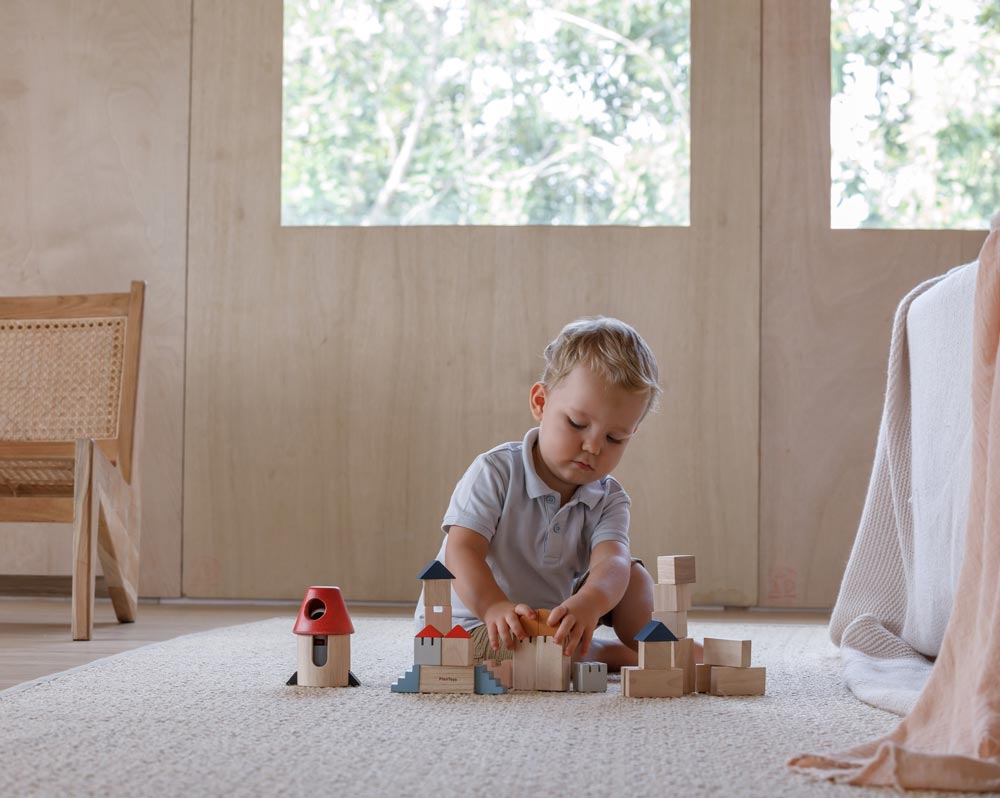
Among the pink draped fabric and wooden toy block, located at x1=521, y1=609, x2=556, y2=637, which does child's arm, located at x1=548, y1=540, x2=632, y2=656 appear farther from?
the pink draped fabric

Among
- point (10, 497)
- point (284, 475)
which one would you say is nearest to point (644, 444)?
point (284, 475)

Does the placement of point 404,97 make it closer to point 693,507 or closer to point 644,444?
point 644,444

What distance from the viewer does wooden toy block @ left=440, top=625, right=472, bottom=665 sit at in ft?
3.81

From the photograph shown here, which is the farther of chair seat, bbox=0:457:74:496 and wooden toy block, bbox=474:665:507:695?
chair seat, bbox=0:457:74:496

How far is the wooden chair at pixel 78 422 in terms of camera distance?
1812 millimetres

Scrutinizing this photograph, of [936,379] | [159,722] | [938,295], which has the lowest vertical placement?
[159,722]

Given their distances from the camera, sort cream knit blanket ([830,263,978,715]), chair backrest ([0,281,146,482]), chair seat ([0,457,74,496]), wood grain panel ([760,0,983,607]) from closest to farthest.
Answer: cream knit blanket ([830,263,978,715])
chair seat ([0,457,74,496])
chair backrest ([0,281,146,482])
wood grain panel ([760,0,983,607])

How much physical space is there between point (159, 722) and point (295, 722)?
0.39 ft

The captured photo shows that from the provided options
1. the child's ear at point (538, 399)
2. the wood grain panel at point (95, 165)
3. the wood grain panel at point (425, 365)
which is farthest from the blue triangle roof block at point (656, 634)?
the wood grain panel at point (95, 165)

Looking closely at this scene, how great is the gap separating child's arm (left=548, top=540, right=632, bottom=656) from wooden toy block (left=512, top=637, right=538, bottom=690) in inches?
1.3

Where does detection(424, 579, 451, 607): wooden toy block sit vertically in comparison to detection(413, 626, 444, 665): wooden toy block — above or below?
above

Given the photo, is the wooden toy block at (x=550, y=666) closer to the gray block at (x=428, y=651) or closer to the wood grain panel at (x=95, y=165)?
the gray block at (x=428, y=651)

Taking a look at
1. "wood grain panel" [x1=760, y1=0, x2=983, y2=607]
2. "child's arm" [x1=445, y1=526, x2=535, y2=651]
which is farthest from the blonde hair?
"wood grain panel" [x1=760, y1=0, x2=983, y2=607]

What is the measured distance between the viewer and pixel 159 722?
3.22ft
